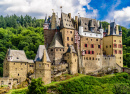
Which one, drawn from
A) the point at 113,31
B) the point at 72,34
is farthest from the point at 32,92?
the point at 113,31

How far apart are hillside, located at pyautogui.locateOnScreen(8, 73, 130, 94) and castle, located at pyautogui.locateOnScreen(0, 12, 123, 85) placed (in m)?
2.90

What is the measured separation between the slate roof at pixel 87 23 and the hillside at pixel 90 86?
14.3m

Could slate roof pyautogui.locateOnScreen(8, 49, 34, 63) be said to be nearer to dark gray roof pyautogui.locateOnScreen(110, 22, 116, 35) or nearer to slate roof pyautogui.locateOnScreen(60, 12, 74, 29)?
slate roof pyautogui.locateOnScreen(60, 12, 74, 29)

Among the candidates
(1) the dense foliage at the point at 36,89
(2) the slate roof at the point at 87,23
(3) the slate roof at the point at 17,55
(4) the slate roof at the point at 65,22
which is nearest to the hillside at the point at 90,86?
(1) the dense foliage at the point at 36,89

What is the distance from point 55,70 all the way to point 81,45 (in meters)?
11.5

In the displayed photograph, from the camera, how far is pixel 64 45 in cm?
5216

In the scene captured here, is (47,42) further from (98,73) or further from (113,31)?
(113,31)

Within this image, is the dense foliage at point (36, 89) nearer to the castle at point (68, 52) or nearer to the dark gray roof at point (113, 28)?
the castle at point (68, 52)

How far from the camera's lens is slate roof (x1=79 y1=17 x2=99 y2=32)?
56281 mm

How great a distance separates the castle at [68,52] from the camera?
44562mm

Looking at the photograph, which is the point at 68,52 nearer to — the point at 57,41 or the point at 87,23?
the point at 57,41

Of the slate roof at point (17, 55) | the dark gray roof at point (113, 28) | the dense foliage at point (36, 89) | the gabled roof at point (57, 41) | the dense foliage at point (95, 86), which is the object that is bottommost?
the dense foliage at point (95, 86)

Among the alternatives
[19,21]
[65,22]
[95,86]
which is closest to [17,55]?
[65,22]

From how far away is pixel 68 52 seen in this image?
5028 cm
